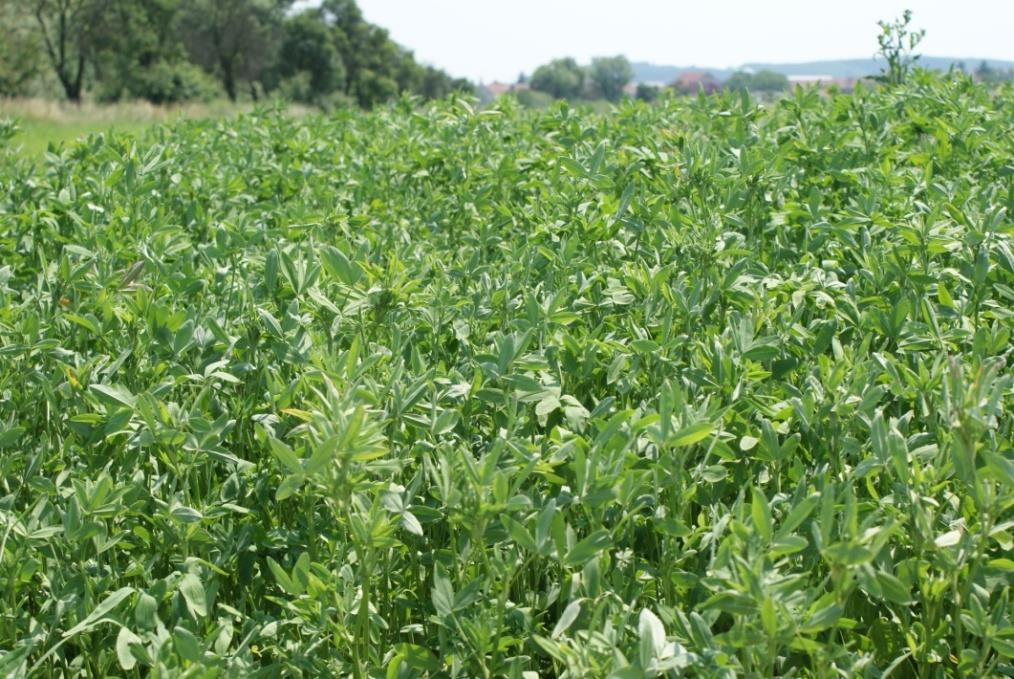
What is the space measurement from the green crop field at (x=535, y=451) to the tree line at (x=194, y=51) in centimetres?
4162

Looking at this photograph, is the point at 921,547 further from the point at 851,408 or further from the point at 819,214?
the point at 819,214

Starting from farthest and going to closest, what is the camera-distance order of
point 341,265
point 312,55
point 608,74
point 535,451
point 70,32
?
point 608,74 < point 312,55 < point 70,32 < point 341,265 < point 535,451

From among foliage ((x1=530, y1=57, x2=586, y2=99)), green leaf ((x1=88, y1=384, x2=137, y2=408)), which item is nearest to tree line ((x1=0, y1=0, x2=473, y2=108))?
green leaf ((x1=88, y1=384, x2=137, y2=408))

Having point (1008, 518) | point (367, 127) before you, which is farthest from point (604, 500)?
point (367, 127)

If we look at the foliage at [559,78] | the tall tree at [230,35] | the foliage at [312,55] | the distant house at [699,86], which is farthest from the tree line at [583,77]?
the distant house at [699,86]

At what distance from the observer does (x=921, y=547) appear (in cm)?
158

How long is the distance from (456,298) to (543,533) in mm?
1019

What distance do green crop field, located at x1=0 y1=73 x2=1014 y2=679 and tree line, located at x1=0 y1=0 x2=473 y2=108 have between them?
137 feet

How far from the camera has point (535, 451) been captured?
1.78 meters

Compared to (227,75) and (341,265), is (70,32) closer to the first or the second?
(227,75)

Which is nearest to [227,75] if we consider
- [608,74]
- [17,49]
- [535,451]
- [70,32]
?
[70,32]

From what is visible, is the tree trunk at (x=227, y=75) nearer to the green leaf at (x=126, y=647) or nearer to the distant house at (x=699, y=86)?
the distant house at (x=699, y=86)

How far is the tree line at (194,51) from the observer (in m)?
52.3

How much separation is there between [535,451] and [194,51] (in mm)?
70413
